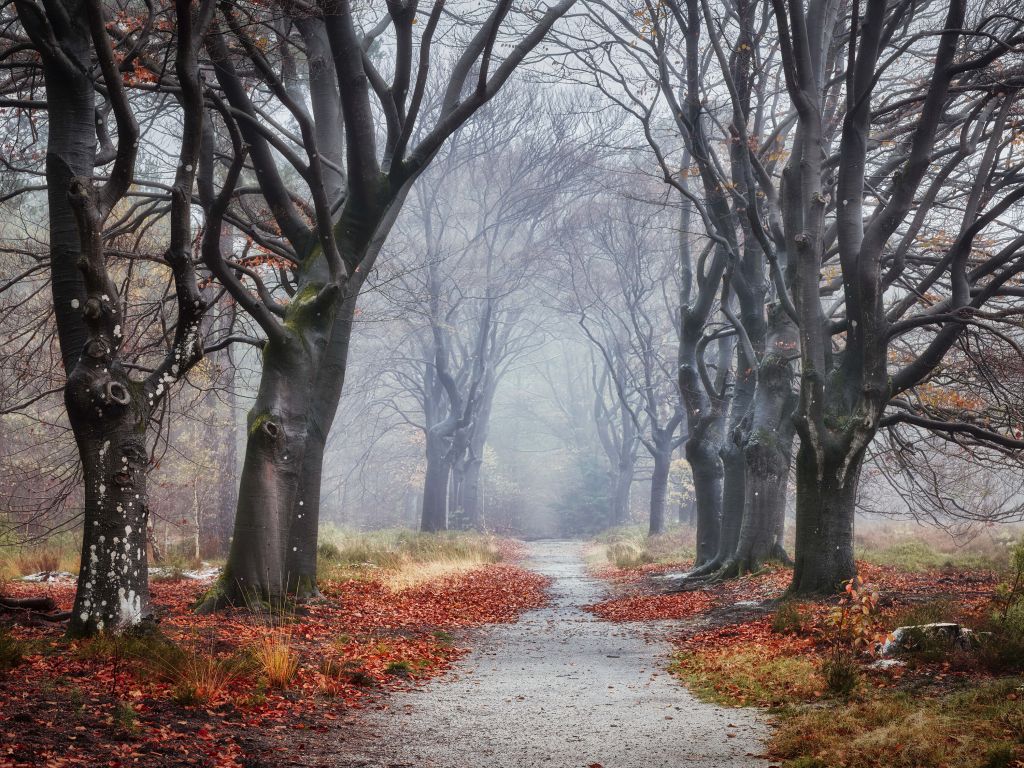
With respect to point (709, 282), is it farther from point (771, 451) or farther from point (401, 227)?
point (401, 227)

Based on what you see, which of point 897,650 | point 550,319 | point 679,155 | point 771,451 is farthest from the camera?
point 550,319

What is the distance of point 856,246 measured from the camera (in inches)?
377

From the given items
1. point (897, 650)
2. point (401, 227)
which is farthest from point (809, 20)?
point (401, 227)

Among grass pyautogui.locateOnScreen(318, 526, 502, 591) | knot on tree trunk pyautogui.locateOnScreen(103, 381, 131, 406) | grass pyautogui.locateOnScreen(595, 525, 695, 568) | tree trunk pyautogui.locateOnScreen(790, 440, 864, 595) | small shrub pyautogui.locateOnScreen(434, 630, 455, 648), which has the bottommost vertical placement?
grass pyautogui.locateOnScreen(595, 525, 695, 568)

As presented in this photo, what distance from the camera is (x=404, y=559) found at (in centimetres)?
1606

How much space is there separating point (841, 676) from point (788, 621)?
2.51m

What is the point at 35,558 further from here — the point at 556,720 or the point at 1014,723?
the point at 1014,723

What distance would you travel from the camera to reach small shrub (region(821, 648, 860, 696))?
210 inches

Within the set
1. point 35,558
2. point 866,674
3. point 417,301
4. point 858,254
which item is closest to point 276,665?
point 866,674

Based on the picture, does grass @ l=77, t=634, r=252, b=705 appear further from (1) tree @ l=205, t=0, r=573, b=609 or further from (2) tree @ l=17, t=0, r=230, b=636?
(1) tree @ l=205, t=0, r=573, b=609

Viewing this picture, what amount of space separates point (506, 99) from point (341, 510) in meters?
32.1

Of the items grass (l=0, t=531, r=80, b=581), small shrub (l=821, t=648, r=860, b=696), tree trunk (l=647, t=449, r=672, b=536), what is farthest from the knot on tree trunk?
tree trunk (l=647, t=449, r=672, b=536)

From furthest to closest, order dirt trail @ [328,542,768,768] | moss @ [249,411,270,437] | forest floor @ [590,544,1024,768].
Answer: moss @ [249,411,270,437] < dirt trail @ [328,542,768,768] < forest floor @ [590,544,1024,768]

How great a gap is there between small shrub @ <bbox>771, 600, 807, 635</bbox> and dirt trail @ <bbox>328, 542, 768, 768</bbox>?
1144mm
